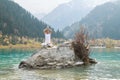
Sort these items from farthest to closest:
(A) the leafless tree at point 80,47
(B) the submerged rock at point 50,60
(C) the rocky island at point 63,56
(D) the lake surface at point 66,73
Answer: (A) the leafless tree at point 80,47 → (C) the rocky island at point 63,56 → (B) the submerged rock at point 50,60 → (D) the lake surface at point 66,73

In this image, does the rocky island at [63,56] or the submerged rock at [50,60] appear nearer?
the submerged rock at [50,60]

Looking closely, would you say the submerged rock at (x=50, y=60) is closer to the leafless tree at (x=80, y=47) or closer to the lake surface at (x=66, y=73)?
the lake surface at (x=66, y=73)

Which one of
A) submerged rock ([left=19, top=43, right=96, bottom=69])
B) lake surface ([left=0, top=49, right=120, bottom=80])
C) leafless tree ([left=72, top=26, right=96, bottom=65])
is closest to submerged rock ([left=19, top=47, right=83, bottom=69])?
submerged rock ([left=19, top=43, right=96, bottom=69])

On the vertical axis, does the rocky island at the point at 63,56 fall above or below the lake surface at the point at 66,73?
above

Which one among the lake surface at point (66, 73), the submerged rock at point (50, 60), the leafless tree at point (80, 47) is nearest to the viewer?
the lake surface at point (66, 73)

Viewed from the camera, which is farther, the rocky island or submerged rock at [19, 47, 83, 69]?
the rocky island

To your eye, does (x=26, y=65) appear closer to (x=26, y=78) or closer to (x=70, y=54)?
(x=70, y=54)

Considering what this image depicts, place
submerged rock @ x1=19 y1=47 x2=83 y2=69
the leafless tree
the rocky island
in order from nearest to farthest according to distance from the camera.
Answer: submerged rock @ x1=19 y1=47 x2=83 y2=69, the rocky island, the leafless tree

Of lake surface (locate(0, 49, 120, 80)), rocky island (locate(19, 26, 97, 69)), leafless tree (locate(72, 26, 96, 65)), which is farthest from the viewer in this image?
leafless tree (locate(72, 26, 96, 65))

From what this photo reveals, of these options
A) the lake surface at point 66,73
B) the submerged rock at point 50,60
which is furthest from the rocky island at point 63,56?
the lake surface at point 66,73

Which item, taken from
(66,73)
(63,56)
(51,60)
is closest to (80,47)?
(63,56)

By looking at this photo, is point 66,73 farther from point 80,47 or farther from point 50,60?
point 80,47

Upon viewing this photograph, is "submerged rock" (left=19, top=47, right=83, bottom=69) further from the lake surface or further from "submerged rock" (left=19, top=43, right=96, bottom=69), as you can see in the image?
the lake surface

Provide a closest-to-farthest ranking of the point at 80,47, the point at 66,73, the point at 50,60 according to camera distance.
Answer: the point at 66,73 < the point at 50,60 < the point at 80,47
